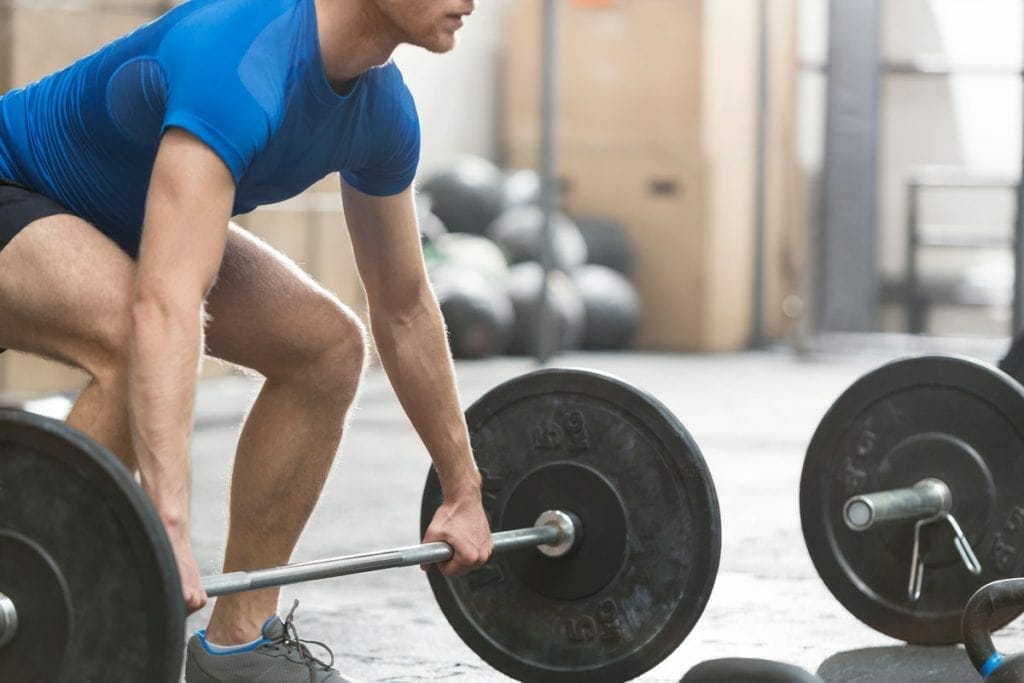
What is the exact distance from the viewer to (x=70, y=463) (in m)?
1.59

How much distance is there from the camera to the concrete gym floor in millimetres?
2434

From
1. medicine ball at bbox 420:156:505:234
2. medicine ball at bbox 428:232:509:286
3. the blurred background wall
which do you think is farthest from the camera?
the blurred background wall

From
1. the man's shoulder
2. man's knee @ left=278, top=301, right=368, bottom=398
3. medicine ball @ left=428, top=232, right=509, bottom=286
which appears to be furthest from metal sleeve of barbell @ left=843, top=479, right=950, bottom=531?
medicine ball @ left=428, top=232, right=509, bottom=286

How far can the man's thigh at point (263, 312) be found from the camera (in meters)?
2.00

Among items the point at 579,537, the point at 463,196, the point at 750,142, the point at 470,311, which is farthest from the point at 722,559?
the point at 750,142

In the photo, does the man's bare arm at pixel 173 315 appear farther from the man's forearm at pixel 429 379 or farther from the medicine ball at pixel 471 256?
the medicine ball at pixel 471 256

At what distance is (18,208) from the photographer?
1.82 meters

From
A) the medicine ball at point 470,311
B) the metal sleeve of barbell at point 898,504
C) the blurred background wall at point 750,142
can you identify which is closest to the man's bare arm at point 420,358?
the metal sleeve of barbell at point 898,504

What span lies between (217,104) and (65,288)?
256 mm

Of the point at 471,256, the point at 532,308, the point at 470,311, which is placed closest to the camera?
the point at 470,311

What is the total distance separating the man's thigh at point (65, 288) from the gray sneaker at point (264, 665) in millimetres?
475

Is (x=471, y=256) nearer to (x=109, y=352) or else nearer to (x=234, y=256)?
(x=234, y=256)

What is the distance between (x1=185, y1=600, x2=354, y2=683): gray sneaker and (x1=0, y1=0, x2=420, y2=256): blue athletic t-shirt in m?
0.51

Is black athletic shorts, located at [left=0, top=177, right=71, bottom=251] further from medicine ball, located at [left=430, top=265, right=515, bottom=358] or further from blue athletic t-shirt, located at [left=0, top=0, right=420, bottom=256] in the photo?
medicine ball, located at [left=430, top=265, right=515, bottom=358]
